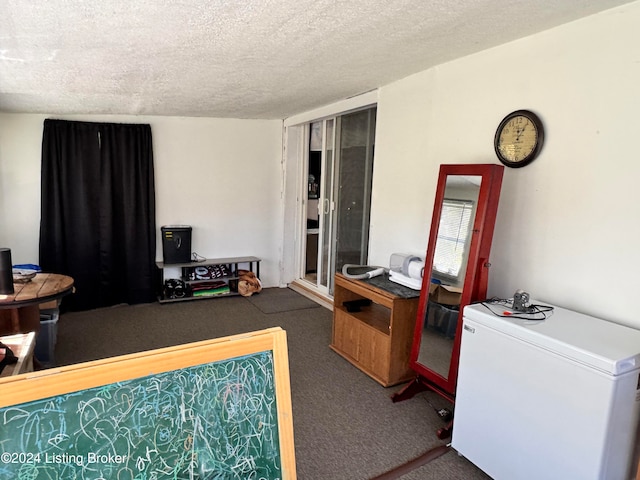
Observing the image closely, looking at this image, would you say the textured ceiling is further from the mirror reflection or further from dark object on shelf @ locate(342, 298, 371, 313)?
dark object on shelf @ locate(342, 298, 371, 313)

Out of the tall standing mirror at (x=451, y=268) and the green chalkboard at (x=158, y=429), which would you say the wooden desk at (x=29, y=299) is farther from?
the tall standing mirror at (x=451, y=268)

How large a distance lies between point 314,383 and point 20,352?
176 cm

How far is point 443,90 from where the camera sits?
286 cm

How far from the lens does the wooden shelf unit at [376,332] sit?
2.78 m

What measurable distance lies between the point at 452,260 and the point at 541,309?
0.58 m

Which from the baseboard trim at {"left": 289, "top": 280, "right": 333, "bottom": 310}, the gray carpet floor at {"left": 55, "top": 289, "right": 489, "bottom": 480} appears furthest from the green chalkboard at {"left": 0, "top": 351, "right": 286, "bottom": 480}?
the baseboard trim at {"left": 289, "top": 280, "right": 333, "bottom": 310}

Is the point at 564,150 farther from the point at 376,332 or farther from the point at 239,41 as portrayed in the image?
the point at 239,41

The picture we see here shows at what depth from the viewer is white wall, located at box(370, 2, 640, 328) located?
6.24 feet

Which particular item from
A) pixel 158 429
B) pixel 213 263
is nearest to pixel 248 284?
pixel 213 263

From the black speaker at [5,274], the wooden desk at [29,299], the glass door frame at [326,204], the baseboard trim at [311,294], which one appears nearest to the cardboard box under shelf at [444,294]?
the baseboard trim at [311,294]

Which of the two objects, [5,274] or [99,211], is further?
[99,211]

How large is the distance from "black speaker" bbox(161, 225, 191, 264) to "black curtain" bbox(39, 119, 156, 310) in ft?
0.53

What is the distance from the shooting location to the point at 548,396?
1.68m

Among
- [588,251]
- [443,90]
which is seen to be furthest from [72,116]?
[588,251]
